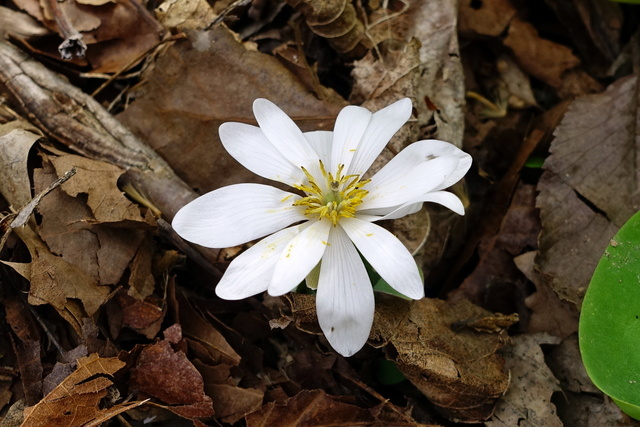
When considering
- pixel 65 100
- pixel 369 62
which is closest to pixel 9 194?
pixel 65 100

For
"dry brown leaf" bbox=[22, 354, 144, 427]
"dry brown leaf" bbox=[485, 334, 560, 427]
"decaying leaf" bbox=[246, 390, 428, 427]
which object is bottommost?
"dry brown leaf" bbox=[485, 334, 560, 427]

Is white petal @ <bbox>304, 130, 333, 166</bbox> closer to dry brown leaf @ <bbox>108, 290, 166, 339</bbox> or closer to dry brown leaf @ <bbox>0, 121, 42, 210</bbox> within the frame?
dry brown leaf @ <bbox>108, 290, 166, 339</bbox>

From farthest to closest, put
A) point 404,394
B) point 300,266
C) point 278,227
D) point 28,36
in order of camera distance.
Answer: point 28,36, point 404,394, point 278,227, point 300,266

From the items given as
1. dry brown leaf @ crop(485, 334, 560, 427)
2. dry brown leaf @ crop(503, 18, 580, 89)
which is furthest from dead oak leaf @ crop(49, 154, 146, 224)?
dry brown leaf @ crop(503, 18, 580, 89)

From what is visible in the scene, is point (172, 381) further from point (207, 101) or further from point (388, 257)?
point (207, 101)

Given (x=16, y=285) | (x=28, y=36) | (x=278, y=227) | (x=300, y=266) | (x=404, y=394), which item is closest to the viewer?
(x=300, y=266)

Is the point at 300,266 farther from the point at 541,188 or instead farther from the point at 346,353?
the point at 541,188

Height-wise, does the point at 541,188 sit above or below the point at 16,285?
below
